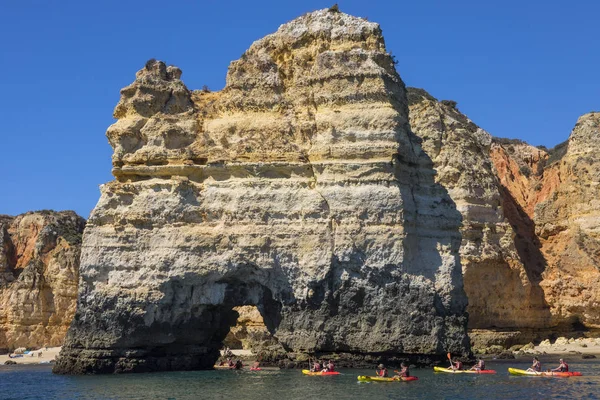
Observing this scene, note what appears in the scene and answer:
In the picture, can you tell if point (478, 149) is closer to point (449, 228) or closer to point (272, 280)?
point (449, 228)

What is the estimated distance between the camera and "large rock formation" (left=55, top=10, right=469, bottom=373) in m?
30.1

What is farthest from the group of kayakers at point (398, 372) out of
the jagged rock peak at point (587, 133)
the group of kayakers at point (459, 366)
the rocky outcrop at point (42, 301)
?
the rocky outcrop at point (42, 301)

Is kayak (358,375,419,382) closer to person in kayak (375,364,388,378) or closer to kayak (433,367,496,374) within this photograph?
person in kayak (375,364,388,378)

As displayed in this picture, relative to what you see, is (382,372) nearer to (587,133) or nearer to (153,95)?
(153,95)

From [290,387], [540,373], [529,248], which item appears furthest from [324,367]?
[529,248]

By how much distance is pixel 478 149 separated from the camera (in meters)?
46.9

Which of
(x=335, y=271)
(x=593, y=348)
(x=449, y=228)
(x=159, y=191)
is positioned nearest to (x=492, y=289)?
(x=593, y=348)

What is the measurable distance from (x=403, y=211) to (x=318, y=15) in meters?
7.81

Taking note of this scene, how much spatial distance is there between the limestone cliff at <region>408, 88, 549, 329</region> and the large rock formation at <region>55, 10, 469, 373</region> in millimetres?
11668

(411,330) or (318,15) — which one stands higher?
(318,15)

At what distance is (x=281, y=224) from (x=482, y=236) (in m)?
16.0

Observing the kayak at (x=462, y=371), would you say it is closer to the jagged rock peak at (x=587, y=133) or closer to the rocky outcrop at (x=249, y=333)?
the rocky outcrop at (x=249, y=333)

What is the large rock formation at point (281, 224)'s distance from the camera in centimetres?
3012

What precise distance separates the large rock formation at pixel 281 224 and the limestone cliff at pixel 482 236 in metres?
11.7
